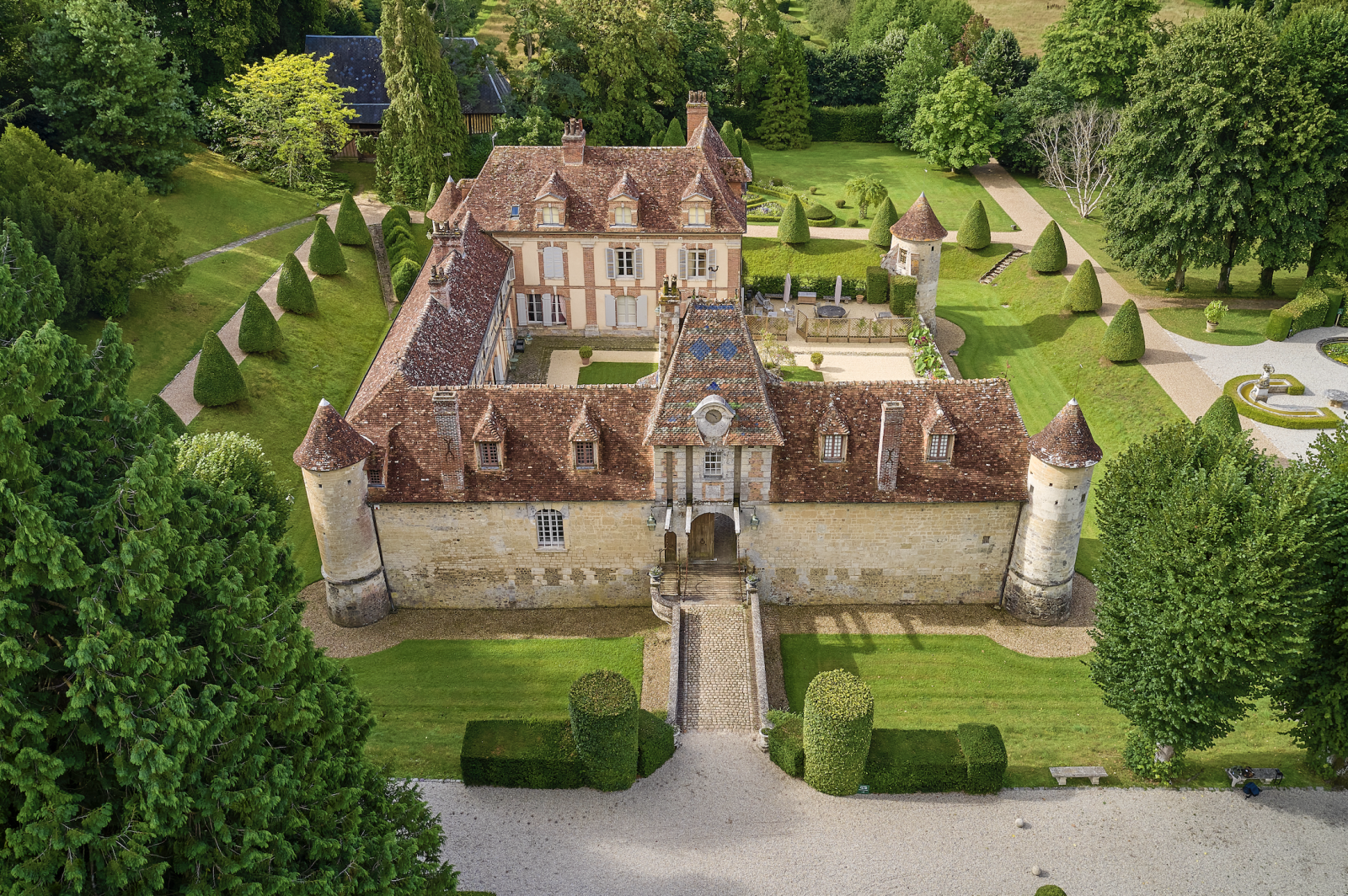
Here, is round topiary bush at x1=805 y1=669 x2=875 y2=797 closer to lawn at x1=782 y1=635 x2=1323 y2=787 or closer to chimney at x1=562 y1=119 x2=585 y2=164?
lawn at x1=782 y1=635 x2=1323 y2=787

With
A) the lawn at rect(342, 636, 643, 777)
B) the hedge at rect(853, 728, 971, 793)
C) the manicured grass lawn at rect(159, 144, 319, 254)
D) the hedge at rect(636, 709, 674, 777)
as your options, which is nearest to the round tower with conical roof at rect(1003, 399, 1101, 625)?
the hedge at rect(853, 728, 971, 793)

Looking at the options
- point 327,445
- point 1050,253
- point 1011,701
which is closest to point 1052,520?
point 1011,701

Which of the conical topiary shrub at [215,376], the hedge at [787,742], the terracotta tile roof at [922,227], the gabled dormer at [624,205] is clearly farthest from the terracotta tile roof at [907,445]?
the conical topiary shrub at [215,376]

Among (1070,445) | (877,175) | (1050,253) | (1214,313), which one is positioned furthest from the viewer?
(877,175)

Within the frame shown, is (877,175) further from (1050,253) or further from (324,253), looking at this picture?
(324,253)

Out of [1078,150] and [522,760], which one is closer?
[522,760]

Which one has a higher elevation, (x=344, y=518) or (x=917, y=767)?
(x=344, y=518)

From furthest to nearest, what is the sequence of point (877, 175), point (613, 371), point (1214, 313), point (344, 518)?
1. point (877, 175)
2. point (1214, 313)
3. point (613, 371)
4. point (344, 518)
